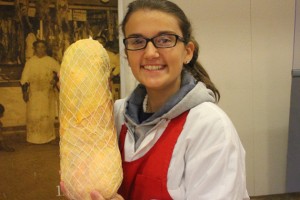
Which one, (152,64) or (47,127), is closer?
(152,64)

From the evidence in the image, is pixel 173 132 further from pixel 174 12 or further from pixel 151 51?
pixel 174 12

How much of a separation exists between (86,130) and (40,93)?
1.24 m

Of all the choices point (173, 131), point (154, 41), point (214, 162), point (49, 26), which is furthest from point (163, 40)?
point (49, 26)

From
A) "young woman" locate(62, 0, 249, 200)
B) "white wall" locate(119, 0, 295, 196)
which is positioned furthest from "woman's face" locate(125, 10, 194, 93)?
"white wall" locate(119, 0, 295, 196)

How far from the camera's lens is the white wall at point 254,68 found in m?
2.36

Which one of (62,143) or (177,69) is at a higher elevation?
(177,69)

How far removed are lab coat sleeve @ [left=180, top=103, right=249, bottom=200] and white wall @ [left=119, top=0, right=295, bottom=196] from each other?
1.54m

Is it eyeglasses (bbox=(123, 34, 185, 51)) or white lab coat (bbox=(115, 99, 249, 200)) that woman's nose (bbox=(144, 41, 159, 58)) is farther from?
white lab coat (bbox=(115, 99, 249, 200))

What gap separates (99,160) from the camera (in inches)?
35.5

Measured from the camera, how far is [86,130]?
91 centimetres

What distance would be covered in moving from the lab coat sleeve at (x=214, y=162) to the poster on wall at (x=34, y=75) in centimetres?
138

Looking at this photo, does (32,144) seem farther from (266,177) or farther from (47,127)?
(266,177)

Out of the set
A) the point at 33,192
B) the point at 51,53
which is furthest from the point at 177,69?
the point at 33,192

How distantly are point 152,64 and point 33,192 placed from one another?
1534 millimetres
